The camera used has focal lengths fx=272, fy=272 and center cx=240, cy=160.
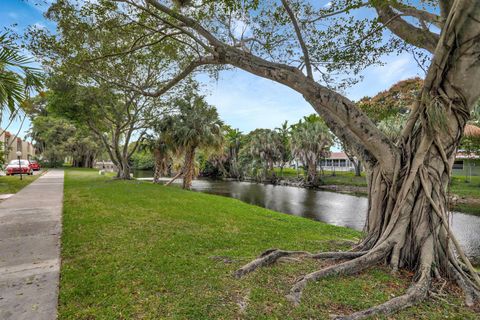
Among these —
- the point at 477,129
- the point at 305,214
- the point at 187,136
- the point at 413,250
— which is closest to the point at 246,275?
the point at 413,250

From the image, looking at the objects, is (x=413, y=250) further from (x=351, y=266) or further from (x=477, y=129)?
(x=477, y=129)

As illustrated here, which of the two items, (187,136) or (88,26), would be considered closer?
(88,26)

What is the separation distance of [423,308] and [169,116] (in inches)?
702

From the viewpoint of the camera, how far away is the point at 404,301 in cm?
294

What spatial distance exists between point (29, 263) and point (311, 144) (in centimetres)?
2786

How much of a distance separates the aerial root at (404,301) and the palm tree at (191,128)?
15.8 m

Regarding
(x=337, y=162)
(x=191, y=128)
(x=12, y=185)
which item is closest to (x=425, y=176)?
(x=191, y=128)

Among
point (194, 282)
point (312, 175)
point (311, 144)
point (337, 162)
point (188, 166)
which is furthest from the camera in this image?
point (337, 162)

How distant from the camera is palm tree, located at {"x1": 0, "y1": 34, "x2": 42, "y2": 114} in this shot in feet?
17.3

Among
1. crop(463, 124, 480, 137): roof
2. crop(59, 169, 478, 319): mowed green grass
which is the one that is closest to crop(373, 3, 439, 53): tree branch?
crop(59, 169, 478, 319): mowed green grass

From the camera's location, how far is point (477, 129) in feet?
57.2

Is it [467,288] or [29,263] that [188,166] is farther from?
[467,288]

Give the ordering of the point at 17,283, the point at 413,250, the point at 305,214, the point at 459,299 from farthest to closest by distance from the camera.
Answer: the point at 305,214 < the point at 413,250 < the point at 17,283 < the point at 459,299

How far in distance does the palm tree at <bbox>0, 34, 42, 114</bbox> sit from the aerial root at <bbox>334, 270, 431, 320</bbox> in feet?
22.3
